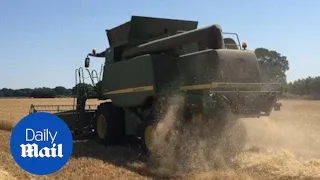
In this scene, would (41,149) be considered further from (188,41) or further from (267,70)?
(267,70)

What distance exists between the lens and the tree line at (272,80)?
9.36 metres

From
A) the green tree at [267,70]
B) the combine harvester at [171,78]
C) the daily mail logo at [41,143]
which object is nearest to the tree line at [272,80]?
the green tree at [267,70]

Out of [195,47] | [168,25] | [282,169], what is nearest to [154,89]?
[195,47]

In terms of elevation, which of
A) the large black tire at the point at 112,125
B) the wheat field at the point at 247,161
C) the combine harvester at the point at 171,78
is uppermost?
the combine harvester at the point at 171,78

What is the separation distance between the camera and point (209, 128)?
8.63 metres

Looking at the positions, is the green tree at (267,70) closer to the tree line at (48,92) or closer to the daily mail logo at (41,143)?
the tree line at (48,92)

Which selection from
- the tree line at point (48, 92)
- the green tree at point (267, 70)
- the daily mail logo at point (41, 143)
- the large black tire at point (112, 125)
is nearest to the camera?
the daily mail logo at point (41, 143)

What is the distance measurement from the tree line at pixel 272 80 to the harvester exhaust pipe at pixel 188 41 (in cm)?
129

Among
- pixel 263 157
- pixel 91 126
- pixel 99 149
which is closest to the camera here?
pixel 263 157

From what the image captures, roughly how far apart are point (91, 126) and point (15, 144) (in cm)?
917

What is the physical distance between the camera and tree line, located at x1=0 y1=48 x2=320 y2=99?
936 centimetres

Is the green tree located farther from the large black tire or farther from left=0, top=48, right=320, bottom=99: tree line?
the large black tire

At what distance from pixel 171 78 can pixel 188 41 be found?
94 cm

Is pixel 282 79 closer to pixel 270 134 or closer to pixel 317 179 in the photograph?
pixel 270 134
